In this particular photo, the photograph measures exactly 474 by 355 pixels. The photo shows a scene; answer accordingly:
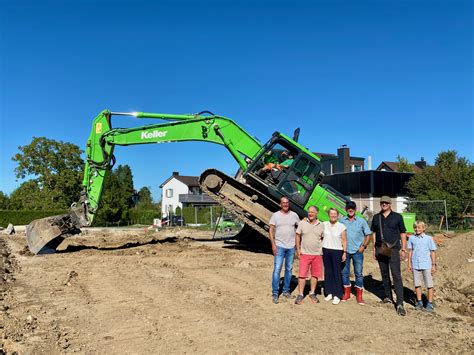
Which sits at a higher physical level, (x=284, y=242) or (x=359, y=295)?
(x=284, y=242)

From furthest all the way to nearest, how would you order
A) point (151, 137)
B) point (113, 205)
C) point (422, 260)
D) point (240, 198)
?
point (113, 205), point (151, 137), point (240, 198), point (422, 260)

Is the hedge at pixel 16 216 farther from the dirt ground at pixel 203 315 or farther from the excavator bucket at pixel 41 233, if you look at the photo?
the dirt ground at pixel 203 315

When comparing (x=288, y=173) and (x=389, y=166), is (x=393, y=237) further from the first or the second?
(x=389, y=166)

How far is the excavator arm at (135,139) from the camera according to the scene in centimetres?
1308

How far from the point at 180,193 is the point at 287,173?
54779 millimetres

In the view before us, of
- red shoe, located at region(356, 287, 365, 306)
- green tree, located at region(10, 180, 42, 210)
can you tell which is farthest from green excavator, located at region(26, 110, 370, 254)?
green tree, located at region(10, 180, 42, 210)

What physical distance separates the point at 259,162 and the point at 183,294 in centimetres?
552

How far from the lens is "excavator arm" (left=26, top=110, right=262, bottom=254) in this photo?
1308cm

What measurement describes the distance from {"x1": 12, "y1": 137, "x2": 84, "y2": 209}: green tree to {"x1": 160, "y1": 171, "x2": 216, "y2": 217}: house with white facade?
14.6m

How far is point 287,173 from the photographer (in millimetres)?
11633

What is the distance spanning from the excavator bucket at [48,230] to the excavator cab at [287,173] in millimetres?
5671

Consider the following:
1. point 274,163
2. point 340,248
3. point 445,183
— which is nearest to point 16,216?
point 274,163

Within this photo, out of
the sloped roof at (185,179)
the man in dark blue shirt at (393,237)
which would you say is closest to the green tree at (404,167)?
the sloped roof at (185,179)

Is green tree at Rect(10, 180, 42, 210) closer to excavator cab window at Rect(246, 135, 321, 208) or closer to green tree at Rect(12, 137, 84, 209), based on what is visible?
green tree at Rect(12, 137, 84, 209)
